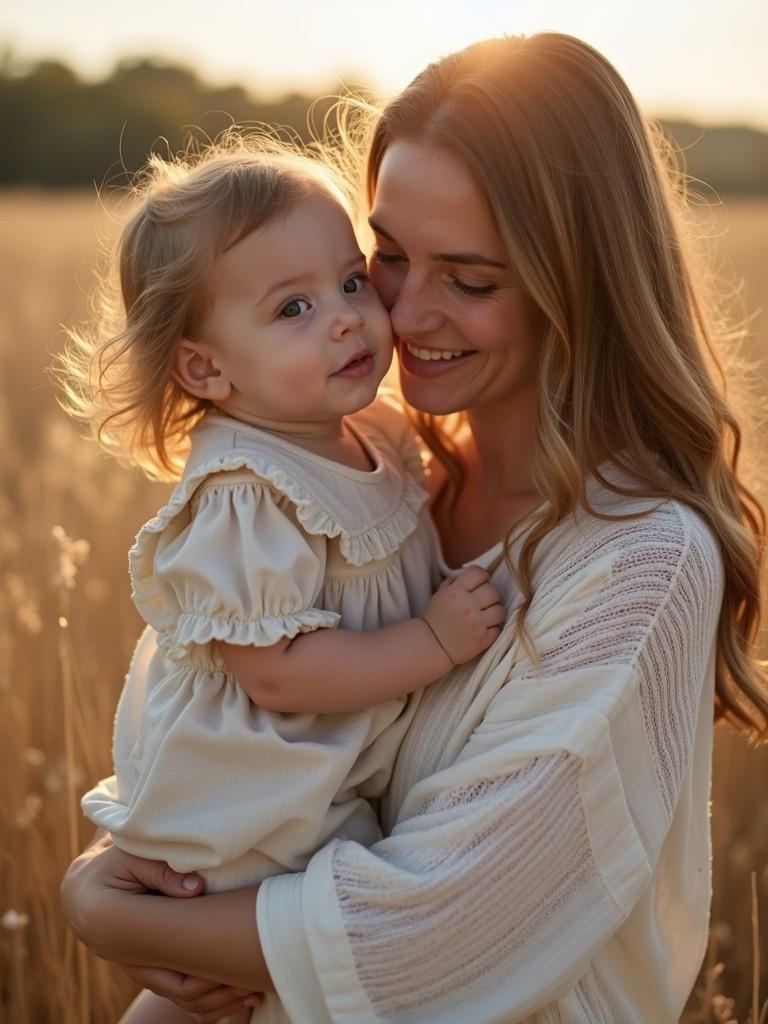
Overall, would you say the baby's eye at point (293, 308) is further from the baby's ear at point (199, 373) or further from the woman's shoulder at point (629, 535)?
the woman's shoulder at point (629, 535)

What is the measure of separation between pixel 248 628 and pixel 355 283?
723mm

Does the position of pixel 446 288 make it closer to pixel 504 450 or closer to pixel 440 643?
pixel 504 450

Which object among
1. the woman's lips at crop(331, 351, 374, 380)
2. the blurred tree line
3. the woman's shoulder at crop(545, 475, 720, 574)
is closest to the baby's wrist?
the woman's shoulder at crop(545, 475, 720, 574)

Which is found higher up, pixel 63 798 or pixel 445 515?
pixel 445 515

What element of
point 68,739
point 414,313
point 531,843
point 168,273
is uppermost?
point 168,273

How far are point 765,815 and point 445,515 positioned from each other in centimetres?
Result: 165

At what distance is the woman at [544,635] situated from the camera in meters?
1.90

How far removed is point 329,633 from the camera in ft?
6.82

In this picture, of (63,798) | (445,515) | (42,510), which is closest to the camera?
(445,515)

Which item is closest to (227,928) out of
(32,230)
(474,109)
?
(474,109)

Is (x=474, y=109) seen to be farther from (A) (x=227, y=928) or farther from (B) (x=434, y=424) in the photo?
(A) (x=227, y=928)

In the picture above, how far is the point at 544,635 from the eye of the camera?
6.55 feet

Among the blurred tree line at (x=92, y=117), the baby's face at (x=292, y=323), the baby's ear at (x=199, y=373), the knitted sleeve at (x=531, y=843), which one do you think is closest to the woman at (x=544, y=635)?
the knitted sleeve at (x=531, y=843)

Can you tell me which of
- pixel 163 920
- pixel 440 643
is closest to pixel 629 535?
pixel 440 643
